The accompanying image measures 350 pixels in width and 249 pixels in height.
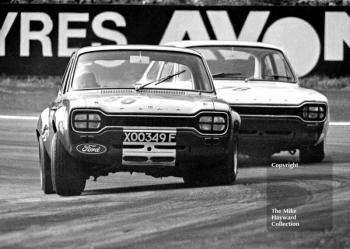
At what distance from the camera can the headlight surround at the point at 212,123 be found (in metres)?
8.74

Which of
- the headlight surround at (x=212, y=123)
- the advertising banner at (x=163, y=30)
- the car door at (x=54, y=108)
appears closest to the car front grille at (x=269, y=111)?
the car door at (x=54, y=108)

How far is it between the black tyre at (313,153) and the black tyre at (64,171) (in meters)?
3.74

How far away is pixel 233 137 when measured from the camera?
8938 mm

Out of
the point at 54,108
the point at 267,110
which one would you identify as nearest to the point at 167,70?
the point at 267,110

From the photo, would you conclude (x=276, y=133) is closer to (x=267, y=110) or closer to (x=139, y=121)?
(x=267, y=110)

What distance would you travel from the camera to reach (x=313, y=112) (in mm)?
11438

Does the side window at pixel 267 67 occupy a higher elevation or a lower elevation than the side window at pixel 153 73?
lower

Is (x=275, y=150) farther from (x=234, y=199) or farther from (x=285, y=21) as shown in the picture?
(x=285, y=21)

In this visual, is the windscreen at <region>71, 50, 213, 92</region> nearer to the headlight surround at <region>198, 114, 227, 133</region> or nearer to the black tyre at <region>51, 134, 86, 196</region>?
the headlight surround at <region>198, 114, 227, 133</region>

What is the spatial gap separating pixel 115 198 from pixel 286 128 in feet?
9.26

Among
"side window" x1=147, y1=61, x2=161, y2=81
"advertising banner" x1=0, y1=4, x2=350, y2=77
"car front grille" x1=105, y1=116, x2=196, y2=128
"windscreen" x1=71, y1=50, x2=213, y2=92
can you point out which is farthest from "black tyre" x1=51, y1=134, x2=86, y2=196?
"advertising banner" x1=0, y1=4, x2=350, y2=77

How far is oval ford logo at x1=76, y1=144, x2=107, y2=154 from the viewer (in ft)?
28.2

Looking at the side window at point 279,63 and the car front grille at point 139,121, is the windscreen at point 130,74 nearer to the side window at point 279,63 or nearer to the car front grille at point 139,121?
the car front grille at point 139,121

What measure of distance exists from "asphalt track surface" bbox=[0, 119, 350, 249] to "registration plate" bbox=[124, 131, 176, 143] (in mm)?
482
